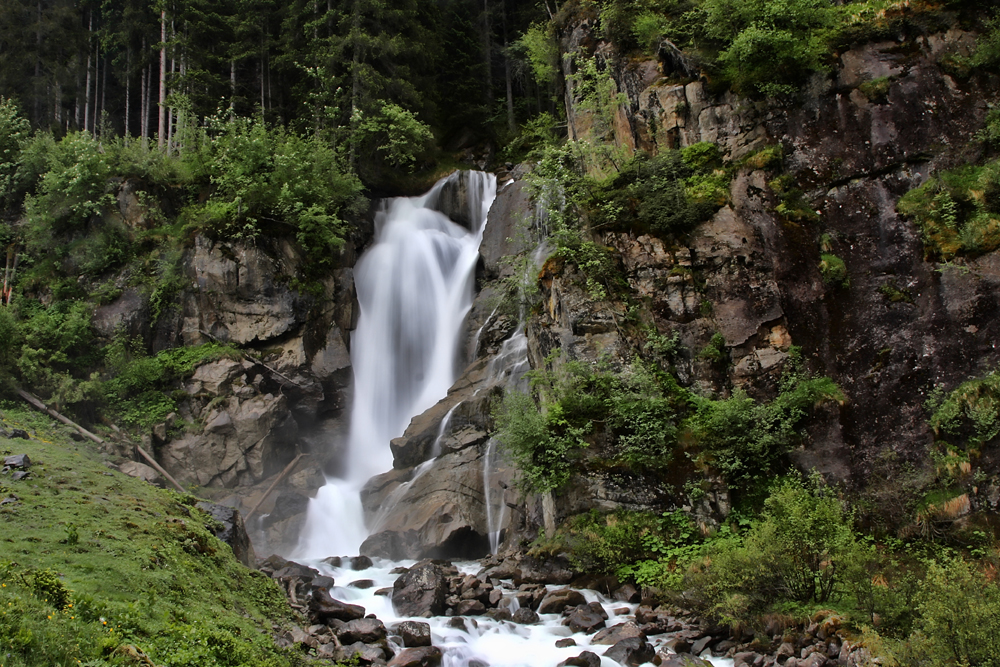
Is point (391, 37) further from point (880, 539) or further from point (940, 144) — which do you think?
point (880, 539)

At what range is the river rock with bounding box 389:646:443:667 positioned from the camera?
340 inches

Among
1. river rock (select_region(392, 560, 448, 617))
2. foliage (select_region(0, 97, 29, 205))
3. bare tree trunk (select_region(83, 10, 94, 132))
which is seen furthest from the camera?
bare tree trunk (select_region(83, 10, 94, 132))

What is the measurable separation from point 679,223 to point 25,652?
13624 mm

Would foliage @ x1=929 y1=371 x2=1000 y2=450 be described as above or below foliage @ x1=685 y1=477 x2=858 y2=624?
above

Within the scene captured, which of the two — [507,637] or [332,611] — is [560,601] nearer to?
[507,637]

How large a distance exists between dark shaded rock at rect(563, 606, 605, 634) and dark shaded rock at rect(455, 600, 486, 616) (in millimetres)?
1514

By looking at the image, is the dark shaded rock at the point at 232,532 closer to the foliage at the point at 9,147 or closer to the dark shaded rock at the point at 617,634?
the dark shaded rock at the point at 617,634

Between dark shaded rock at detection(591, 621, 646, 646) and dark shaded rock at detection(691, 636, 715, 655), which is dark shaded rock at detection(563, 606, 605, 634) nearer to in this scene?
dark shaded rock at detection(591, 621, 646, 646)

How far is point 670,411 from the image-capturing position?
12727 mm

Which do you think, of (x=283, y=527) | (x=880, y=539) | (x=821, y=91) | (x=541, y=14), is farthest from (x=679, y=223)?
(x=541, y=14)

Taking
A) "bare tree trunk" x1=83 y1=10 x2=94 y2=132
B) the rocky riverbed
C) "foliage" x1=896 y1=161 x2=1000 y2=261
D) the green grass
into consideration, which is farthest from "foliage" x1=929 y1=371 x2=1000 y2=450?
"bare tree trunk" x1=83 y1=10 x2=94 y2=132

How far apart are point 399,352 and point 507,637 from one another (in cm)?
1322

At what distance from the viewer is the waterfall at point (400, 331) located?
19.9 meters

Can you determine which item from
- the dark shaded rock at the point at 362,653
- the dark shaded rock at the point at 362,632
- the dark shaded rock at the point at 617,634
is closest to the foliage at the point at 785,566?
the dark shaded rock at the point at 617,634
